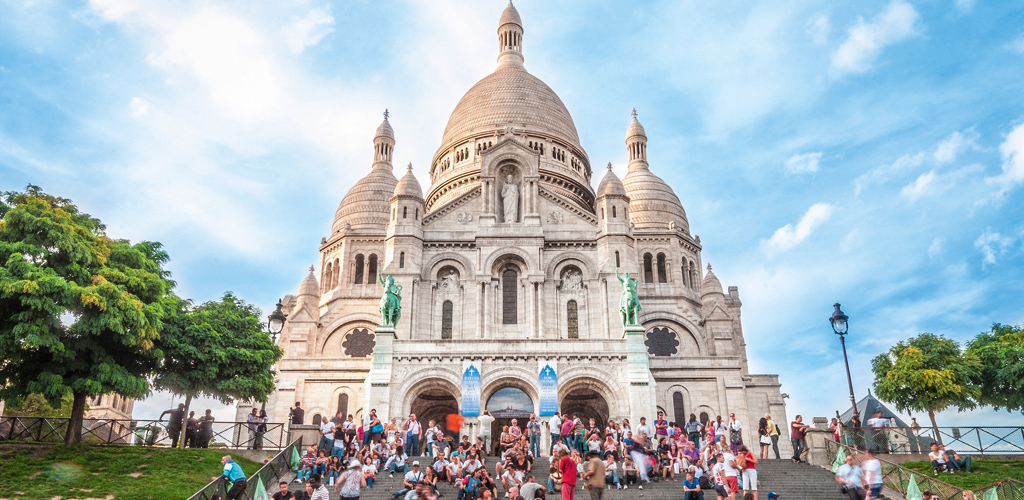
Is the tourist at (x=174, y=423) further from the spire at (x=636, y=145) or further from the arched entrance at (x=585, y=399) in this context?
the spire at (x=636, y=145)

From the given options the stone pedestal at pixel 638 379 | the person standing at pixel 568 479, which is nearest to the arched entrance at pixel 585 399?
the stone pedestal at pixel 638 379

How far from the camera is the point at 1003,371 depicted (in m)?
31.3

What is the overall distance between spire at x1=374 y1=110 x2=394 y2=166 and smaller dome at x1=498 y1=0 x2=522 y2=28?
17.5 m

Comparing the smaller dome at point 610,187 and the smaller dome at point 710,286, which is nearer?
the smaller dome at point 610,187

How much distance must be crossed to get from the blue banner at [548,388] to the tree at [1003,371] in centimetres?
1748

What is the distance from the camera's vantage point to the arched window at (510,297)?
38.8 metres

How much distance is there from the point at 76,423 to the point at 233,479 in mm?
10274

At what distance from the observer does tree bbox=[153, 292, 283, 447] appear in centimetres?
2788

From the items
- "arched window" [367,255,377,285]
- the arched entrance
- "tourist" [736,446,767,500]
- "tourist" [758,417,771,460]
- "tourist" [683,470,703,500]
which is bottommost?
"tourist" [683,470,703,500]

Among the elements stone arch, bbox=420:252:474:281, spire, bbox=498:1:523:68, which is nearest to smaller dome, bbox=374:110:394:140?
spire, bbox=498:1:523:68

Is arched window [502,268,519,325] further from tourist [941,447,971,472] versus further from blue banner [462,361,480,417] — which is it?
tourist [941,447,971,472]

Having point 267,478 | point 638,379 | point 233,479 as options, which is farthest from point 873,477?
point 267,478

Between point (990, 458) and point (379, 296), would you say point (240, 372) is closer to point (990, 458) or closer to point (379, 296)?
Answer: point (379, 296)

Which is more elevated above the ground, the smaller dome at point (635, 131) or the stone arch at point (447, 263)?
the smaller dome at point (635, 131)
